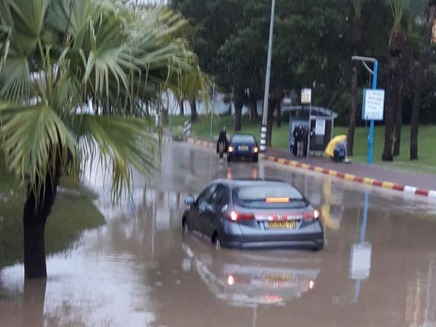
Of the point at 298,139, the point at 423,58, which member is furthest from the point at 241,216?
the point at 298,139

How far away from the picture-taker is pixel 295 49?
4541 centimetres

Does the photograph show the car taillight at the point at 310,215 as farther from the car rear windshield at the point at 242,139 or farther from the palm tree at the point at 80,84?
the car rear windshield at the point at 242,139

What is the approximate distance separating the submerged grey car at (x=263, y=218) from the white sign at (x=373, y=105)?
25141mm

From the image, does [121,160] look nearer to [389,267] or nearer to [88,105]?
[88,105]

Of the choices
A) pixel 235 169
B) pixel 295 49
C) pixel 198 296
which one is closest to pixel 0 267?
pixel 198 296

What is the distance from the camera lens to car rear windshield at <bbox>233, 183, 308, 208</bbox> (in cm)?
1359

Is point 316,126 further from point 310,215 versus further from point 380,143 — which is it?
point 310,215

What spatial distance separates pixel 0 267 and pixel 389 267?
5770 mm

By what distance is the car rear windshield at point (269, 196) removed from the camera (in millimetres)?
13586

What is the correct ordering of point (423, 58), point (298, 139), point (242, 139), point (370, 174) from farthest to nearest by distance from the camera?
1. point (298, 139)
2. point (242, 139)
3. point (423, 58)
4. point (370, 174)

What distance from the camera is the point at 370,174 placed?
3319 centimetres

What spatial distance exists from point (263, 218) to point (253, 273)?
1643 mm

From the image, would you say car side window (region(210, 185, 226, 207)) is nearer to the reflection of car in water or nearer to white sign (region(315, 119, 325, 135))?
the reflection of car in water

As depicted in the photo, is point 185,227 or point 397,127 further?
point 397,127
